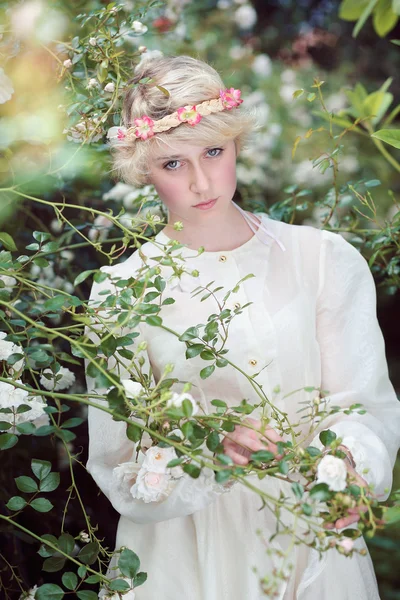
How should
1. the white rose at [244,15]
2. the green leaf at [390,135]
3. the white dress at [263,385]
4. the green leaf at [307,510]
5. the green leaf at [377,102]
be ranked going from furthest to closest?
the white rose at [244,15], the green leaf at [377,102], the white dress at [263,385], the green leaf at [390,135], the green leaf at [307,510]

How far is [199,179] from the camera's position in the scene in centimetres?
139

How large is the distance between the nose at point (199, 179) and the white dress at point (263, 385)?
0.43 ft

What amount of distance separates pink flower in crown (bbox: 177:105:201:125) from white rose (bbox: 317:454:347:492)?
690 mm

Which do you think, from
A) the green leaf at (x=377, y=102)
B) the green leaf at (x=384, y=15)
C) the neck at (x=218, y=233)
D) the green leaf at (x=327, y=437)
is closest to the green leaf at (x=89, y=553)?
the green leaf at (x=327, y=437)

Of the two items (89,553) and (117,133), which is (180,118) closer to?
(117,133)

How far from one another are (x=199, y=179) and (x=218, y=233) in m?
0.18

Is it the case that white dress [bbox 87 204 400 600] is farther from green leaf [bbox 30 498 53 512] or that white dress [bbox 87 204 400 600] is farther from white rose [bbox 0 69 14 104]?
white rose [bbox 0 69 14 104]

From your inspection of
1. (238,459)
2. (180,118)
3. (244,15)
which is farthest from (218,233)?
(244,15)

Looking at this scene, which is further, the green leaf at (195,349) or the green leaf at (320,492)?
the green leaf at (195,349)

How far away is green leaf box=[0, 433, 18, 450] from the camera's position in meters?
1.20

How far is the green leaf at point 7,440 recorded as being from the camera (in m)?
1.20

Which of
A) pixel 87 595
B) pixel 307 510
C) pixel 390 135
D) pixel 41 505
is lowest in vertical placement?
pixel 87 595

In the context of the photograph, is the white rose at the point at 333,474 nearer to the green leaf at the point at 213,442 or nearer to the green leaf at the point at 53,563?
the green leaf at the point at 213,442

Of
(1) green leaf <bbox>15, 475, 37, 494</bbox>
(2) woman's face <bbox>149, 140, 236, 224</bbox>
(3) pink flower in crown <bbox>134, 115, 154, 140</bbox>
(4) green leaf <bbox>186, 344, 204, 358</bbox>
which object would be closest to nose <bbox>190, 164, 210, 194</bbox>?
(2) woman's face <bbox>149, 140, 236, 224</bbox>
